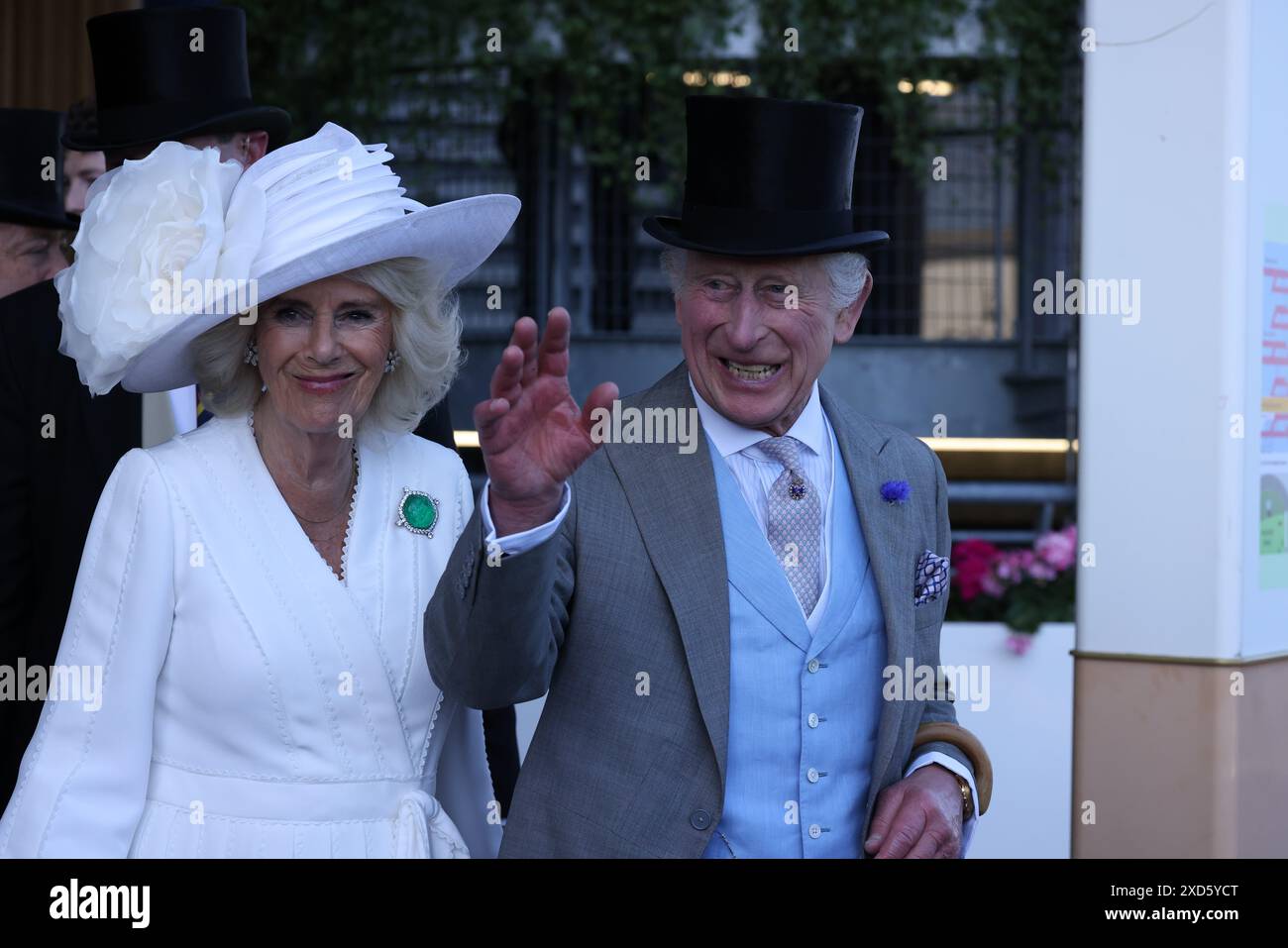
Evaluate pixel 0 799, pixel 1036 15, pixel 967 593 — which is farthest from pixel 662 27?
pixel 0 799

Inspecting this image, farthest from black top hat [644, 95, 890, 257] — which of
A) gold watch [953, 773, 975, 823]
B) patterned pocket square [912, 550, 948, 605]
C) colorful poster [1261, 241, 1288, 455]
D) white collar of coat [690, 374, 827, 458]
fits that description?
colorful poster [1261, 241, 1288, 455]

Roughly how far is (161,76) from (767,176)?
141 centimetres

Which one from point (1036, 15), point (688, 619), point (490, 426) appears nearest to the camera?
point (490, 426)

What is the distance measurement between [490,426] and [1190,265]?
207cm

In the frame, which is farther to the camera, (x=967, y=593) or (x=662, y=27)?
(x=662, y=27)

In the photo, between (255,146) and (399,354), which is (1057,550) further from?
(399,354)

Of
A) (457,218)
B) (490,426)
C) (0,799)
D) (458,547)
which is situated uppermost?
(457,218)

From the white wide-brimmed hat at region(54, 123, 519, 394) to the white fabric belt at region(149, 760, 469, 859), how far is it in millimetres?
566

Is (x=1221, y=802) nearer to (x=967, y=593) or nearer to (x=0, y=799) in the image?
(x=967, y=593)

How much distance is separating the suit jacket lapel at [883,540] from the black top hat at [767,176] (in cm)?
30

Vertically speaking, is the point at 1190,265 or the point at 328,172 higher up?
the point at 328,172

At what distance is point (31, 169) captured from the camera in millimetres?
3711

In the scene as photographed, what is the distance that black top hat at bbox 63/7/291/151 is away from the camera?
126 inches
